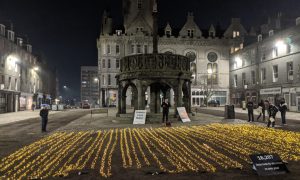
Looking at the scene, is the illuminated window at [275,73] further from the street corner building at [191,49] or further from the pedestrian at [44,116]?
the pedestrian at [44,116]

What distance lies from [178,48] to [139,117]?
155 ft

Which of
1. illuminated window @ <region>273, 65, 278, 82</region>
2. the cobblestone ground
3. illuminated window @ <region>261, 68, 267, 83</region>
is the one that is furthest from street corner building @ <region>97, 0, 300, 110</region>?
the cobblestone ground

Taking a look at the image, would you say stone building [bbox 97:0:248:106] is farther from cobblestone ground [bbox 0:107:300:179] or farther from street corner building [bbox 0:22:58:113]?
cobblestone ground [bbox 0:107:300:179]

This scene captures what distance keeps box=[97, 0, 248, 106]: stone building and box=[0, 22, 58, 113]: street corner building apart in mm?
14767

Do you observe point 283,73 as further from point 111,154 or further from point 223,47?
point 111,154

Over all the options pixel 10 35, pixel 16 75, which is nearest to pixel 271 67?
pixel 16 75

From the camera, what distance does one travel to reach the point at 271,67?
47.0 m

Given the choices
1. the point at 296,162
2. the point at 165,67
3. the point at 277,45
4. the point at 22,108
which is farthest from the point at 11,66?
the point at 296,162

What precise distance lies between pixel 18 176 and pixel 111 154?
350cm

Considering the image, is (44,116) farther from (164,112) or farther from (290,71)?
(290,71)

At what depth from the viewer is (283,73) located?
43.6m

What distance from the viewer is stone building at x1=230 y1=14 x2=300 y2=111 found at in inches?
1603

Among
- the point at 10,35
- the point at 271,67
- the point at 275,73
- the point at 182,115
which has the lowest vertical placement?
the point at 182,115

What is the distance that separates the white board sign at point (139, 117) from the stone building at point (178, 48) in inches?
1696
